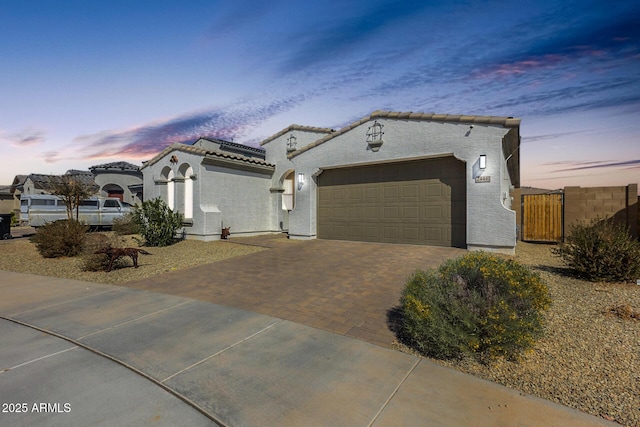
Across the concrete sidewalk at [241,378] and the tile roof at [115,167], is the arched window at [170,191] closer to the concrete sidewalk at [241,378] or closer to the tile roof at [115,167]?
the concrete sidewalk at [241,378]

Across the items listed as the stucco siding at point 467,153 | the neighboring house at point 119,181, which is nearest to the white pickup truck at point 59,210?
the neighboring house at point 119,181

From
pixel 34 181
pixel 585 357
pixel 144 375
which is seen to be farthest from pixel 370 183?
pixel 34 181

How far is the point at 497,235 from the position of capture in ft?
31.3

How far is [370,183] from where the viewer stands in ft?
40.1

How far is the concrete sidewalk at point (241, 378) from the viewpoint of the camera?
2.57 meters

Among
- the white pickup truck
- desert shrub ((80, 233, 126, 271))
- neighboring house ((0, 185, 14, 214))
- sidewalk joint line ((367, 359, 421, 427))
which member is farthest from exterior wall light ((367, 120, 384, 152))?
neighboring house ((0, 185, 14, 214))

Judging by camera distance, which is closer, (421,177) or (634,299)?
(634,299)

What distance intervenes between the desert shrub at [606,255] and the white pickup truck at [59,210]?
21.3m

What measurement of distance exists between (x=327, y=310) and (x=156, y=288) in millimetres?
3849

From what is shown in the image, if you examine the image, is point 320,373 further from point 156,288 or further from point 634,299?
point 634,299

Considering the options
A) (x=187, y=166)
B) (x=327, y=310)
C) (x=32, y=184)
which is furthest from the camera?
(x=32, y=184)

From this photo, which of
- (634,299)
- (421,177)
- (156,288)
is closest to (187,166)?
(156,288)

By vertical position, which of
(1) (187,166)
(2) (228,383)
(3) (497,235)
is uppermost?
(1) (187,166)

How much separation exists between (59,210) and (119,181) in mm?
11595
